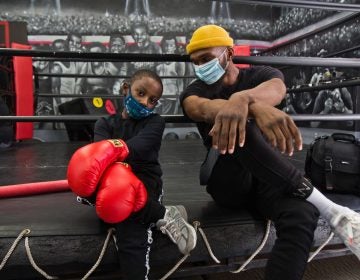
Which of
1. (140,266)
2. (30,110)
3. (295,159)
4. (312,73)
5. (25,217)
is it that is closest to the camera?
(140,266)

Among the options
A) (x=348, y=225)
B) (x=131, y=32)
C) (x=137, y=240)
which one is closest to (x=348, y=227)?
(x=348, y=225)

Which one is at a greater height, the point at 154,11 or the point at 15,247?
the point at 154,11

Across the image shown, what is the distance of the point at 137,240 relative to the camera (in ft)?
2.84

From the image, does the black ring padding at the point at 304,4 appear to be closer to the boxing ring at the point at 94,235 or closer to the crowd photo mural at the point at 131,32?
the boxing ring at the point at 94,235

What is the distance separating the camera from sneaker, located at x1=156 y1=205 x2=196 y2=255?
911 mm

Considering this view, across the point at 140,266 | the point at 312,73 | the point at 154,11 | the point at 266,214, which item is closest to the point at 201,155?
the point at 266,214

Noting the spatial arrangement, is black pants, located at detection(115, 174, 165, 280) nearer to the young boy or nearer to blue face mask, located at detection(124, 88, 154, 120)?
the young boy

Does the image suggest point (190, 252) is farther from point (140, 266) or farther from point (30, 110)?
point (30, 110)

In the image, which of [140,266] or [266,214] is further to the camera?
[266,214]

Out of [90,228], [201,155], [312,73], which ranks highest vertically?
[312,73]

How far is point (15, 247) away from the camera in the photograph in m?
0.87

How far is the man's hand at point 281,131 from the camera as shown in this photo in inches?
33.6

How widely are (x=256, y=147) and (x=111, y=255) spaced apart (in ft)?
1.66

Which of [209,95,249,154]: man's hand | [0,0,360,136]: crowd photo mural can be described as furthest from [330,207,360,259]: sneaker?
[0,0,360,136]: crowd photo mural
